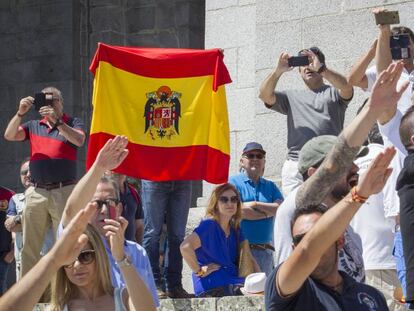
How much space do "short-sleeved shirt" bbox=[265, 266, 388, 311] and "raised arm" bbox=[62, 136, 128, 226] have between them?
185 cm

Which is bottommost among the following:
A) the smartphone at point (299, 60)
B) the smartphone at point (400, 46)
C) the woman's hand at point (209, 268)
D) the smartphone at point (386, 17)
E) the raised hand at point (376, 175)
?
the woman's hand at point (209, 268)

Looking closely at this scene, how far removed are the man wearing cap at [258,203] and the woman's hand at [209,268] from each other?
0.89m

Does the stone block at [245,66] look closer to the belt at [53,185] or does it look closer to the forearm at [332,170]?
the belt at [53,185]

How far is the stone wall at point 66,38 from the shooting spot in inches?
574

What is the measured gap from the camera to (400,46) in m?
7.34

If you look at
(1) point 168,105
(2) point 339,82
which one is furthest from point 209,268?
(1) point 168,105

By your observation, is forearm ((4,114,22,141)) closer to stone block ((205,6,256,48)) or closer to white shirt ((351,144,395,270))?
stone block ((205,6,256,48))

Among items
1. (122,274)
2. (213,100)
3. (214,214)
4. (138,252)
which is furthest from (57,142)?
(122,274)

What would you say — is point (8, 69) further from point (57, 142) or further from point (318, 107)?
point (318, 107)

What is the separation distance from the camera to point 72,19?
15.0m

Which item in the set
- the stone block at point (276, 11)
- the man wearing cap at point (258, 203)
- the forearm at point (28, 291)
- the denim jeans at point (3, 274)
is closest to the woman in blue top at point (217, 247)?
the man wearing cap at point (258, 203)

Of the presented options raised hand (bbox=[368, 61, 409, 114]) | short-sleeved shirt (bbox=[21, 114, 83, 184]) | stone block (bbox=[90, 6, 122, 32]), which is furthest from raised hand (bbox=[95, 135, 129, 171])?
stone block (bbox=[90, 6, 122, 32])

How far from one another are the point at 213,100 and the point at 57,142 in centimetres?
151

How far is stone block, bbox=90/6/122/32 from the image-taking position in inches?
588
